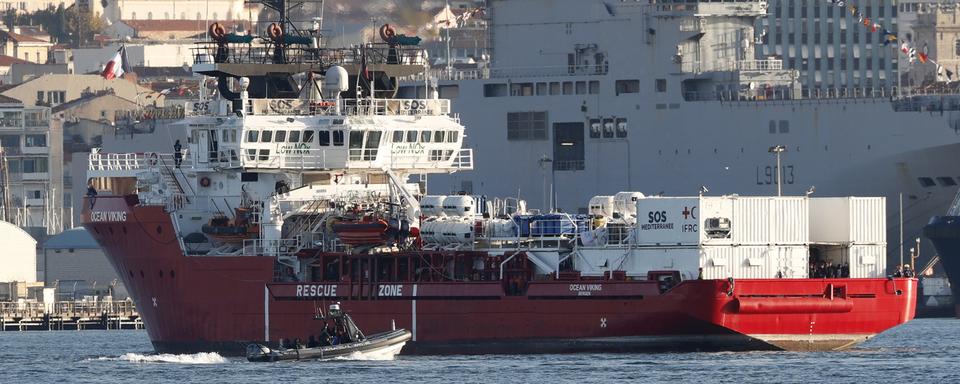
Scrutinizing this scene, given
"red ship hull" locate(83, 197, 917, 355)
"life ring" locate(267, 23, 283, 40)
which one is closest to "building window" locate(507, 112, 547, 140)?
"life ring" locate(267, 23, 283, 40)

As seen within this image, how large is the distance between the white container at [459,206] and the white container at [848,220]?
745cm

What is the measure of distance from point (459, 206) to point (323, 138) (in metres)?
3.85

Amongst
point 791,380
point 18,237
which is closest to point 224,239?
point 791,380

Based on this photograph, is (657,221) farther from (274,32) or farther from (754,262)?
(274,32)

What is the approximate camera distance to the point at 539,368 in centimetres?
5134

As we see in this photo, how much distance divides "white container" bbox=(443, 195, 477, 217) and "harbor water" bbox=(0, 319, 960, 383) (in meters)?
3.65

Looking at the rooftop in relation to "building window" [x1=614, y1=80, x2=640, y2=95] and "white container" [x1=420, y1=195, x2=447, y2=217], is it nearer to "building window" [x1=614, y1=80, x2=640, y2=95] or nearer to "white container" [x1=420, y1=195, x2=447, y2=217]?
"building window" [x1=614, y1=80, x2=640, y2=95]

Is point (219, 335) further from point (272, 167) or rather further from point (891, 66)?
point (891, 66)

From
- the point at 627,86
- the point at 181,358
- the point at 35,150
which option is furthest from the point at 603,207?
the point at 35,150

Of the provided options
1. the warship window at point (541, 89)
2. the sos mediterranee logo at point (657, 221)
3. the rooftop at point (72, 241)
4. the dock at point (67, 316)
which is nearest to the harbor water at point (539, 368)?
the sos mediterranee logo at point (657, 221)

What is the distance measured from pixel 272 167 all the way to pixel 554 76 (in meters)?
29.3

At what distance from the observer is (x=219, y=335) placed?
58.8m

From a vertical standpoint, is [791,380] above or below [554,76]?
below

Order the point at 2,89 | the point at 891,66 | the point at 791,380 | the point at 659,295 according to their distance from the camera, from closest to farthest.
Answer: the point at 791,380
the point at 659,295
the point at 2,89
the point at 891,66
